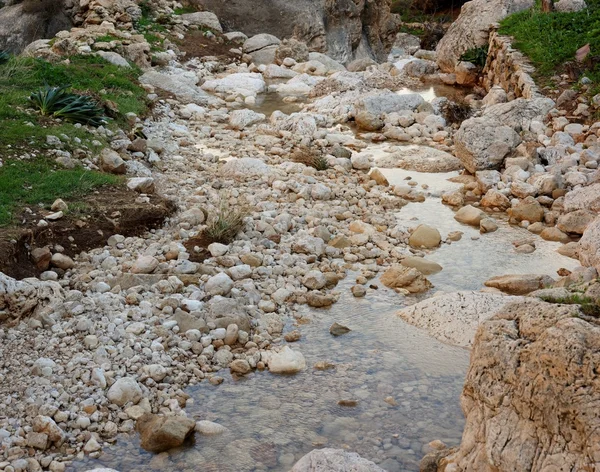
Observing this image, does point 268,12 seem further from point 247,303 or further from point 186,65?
point 247,303

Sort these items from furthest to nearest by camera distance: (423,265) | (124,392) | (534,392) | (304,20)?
1. (304,20)
2. (423,265)
3. (124,392)
4. (534,392)

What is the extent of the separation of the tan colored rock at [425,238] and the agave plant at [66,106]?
209 inches

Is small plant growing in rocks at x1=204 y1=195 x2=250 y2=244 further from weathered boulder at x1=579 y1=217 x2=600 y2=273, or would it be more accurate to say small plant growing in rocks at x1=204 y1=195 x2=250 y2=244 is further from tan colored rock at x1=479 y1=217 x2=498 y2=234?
weathered boulder at x1=579 y1=217 x2=600 y2=273

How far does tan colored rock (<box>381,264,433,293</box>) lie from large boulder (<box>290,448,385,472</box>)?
3534mm

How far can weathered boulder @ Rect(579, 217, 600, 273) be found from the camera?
830 centimetres

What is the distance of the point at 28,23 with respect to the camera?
1988 centimetres

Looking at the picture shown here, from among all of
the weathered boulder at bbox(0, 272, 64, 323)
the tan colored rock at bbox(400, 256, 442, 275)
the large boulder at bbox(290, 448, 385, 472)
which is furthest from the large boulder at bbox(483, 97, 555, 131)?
the large boulder at bbox(290, 448, 385, 472)

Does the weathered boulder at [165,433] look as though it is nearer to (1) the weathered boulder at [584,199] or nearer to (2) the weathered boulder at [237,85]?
(1) the weathered boulder at [584,199]

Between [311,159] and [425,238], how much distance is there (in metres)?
3.31

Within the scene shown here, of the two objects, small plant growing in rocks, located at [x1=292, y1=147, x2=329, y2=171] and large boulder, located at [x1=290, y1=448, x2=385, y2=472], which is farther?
small plant growing in rocks, located at [x1=292, y1=147, x2=329, y2=171]

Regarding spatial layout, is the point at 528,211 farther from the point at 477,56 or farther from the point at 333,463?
the point at 477,56

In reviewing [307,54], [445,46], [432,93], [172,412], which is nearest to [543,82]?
[432,93]

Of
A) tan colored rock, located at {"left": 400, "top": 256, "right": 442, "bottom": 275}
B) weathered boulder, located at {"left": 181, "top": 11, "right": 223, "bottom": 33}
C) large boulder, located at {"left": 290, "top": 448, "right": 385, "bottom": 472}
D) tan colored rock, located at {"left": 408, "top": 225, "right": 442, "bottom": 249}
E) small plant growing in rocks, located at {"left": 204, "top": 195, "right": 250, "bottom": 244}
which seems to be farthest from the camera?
weathered boulder, located at {"left": 181, "top": 11, "right": 223, "bottom": 33}

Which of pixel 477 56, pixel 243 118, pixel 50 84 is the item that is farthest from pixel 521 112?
pixel 50 84
